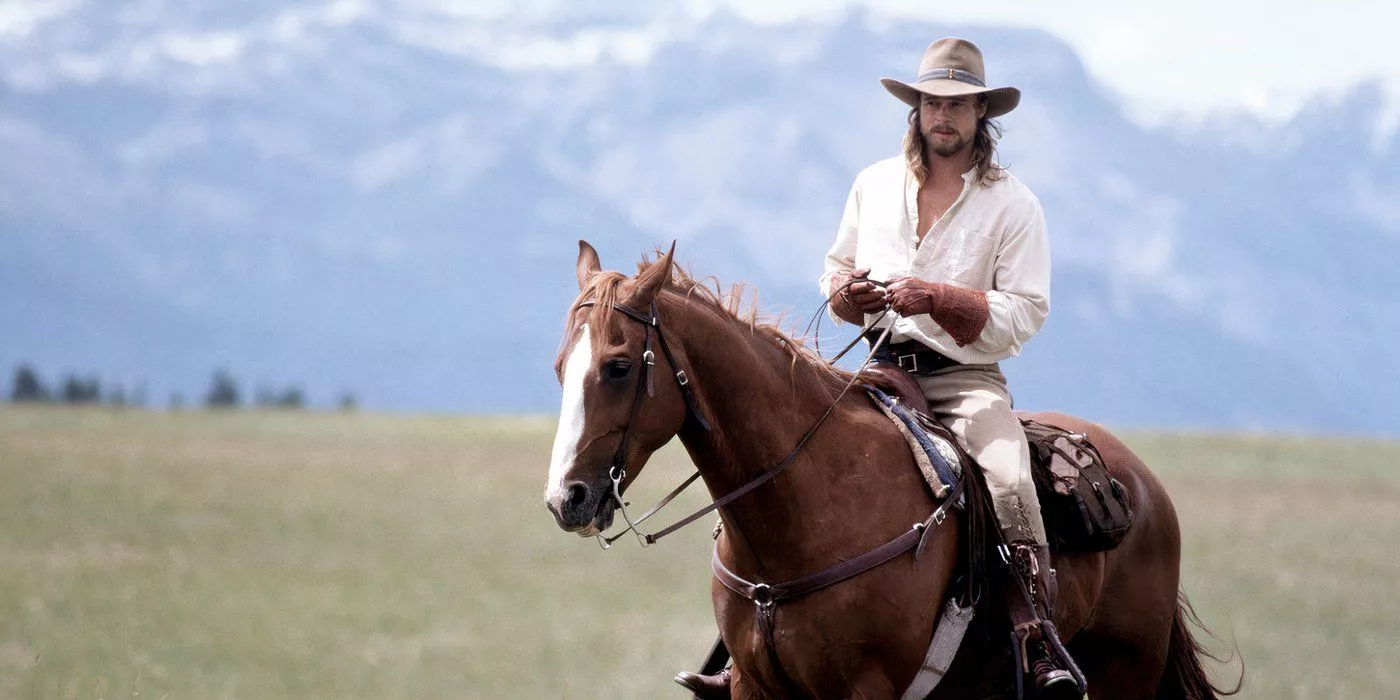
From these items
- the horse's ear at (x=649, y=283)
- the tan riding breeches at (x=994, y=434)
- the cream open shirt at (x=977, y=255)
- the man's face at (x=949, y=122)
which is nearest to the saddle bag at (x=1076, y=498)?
the tan riding breeches at (x=994, y=434)

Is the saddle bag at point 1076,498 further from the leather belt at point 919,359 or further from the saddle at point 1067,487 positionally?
the leather belt at point 919,359

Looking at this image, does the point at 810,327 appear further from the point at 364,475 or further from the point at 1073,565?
the point at 364,475

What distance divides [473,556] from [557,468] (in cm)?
2307

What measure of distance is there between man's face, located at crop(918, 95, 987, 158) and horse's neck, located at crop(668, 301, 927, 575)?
1.37m

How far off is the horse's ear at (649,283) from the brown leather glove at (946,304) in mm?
1178

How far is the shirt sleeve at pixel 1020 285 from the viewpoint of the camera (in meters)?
6.75

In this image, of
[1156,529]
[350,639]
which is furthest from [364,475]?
[1156,529]

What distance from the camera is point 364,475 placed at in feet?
129

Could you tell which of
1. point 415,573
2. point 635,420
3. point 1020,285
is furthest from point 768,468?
point 415,573

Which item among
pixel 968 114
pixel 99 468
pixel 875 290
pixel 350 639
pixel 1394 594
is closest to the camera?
pixel 875 290

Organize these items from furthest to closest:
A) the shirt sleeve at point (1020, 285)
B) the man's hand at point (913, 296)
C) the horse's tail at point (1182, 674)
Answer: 1. the horse's tail at point (1182, 674)
2. the shirt sleeve at point (1020, 285)
3. the man's hand at point (913, 296)

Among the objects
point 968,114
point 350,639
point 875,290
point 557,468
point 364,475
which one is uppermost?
point 968,114

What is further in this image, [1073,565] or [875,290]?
[1073,565]

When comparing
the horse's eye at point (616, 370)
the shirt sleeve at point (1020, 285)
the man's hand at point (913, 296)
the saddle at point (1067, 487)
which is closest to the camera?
the horse's eye at point (616, 370)
